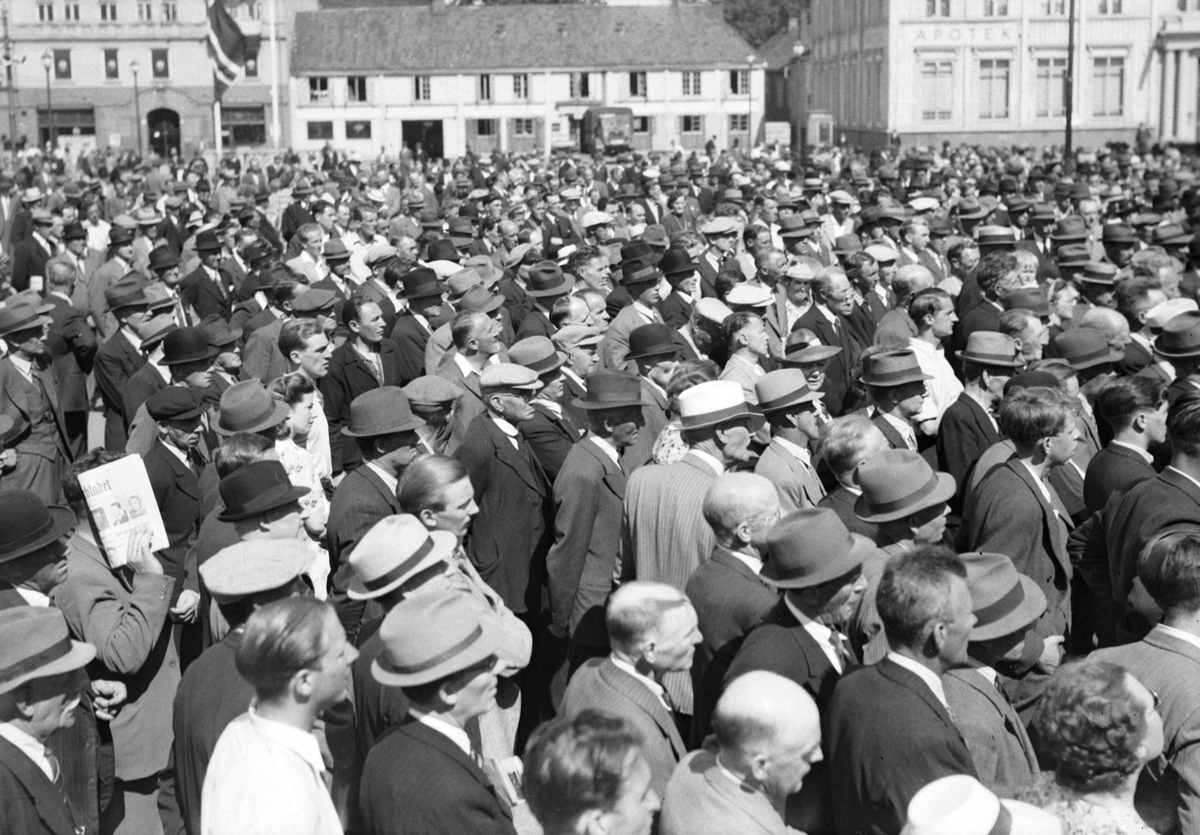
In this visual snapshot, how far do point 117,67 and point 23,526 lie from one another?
→ 81544 millimetres

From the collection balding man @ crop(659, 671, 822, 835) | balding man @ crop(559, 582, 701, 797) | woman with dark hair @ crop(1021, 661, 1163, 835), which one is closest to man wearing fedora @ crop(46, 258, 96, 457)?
balding man @ crop(559, 582, 701, 797)

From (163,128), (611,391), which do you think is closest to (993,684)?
(611,391)

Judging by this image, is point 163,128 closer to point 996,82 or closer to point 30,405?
point 996,82

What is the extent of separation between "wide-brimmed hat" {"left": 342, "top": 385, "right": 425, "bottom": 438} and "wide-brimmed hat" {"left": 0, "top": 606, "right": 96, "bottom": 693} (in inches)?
101

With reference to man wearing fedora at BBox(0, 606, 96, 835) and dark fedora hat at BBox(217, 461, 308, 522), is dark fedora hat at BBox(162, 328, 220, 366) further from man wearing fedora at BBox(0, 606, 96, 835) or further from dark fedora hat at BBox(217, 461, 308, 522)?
man wearing fedora at BBox(0, 606, 96, 835)

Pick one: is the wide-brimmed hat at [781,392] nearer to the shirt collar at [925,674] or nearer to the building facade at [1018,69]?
the shirt collar at [925,674]

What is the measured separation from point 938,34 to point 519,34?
2661 centimetres

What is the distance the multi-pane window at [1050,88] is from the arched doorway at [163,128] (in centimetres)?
4494

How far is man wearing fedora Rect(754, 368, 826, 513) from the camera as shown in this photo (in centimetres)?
697

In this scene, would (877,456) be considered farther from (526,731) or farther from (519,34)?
(519,34)

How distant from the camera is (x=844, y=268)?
40.0 ft

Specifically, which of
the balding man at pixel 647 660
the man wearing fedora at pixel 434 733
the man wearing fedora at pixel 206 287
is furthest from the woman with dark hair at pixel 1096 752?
the man wearing fedora at pixel 206 287

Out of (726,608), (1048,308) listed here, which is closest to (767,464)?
(726,608)

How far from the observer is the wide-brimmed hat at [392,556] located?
524 cm
